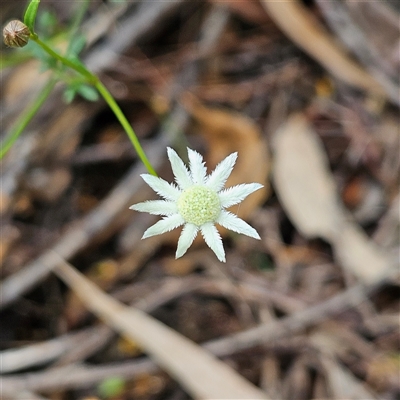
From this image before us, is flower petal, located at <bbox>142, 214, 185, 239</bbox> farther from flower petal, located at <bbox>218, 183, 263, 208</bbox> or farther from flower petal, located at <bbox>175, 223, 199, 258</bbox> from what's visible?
flower petal, located at <bbox>218, 183, 263, 208</bbox>

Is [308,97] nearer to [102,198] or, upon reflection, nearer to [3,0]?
[102,198]

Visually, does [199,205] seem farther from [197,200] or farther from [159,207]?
[159,207]

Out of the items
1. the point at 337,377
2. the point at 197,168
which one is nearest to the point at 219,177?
the point at 197,168

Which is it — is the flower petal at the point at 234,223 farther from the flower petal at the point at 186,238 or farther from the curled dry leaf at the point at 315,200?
the curled dry leaf at the point at 315,200

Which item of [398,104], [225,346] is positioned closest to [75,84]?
[225,346]

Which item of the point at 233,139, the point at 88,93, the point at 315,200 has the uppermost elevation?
the point at 233,139

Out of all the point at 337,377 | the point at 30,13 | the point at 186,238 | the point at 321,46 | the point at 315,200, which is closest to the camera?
the point at 30,13
